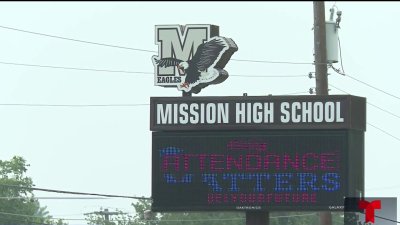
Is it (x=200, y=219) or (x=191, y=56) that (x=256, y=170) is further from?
(x=200, y=219)

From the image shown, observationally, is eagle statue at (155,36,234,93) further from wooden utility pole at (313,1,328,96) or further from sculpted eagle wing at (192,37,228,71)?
wooden utility pole at (313,1,328,96)

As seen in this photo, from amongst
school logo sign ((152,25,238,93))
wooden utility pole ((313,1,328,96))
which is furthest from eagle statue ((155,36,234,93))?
wooden utility pole ((313,1,328,96))

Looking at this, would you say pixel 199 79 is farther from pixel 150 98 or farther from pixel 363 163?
pixel 363 163

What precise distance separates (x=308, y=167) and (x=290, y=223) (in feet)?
237

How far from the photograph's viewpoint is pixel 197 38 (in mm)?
33531

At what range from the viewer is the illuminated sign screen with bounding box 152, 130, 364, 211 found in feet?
102

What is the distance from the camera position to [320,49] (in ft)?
117

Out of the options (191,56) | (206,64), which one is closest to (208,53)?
(206,64)

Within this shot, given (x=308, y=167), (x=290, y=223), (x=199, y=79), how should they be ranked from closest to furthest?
(x=308, y=167) → (x=199, y=79) → (x=290, y=223)

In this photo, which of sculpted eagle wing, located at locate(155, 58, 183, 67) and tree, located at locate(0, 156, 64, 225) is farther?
tree, located at locate(0, 156, 64, 225)

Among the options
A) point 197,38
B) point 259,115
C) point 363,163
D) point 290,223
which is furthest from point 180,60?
point 290,223

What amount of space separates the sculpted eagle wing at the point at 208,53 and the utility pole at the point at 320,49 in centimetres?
331

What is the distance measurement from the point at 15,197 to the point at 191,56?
62.1 metres

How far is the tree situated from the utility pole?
56417 millimetres
